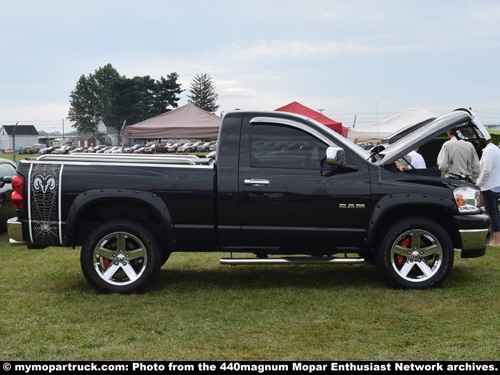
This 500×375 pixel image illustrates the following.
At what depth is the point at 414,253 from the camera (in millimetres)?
6406

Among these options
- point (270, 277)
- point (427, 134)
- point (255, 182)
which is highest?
point (427, 134)

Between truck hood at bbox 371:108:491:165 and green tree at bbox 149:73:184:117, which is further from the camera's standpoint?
green tree at bbox 149:73:184:117

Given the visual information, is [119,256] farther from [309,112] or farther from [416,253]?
[309,112]

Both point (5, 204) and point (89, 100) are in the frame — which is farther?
point (89, 100)

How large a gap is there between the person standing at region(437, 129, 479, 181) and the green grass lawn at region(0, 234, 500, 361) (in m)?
2.32

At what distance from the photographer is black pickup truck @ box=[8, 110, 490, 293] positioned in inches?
245

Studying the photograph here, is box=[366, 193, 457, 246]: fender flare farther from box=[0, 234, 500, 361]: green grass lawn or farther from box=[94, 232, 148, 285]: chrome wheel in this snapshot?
box=[94, 232, 148, 285]: chrome wheel

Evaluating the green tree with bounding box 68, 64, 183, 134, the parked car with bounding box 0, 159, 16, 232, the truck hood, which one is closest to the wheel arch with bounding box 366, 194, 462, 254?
the truck hood

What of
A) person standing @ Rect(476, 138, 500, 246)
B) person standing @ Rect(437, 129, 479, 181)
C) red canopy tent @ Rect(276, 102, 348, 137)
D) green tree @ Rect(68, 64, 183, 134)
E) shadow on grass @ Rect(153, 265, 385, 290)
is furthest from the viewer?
green tree @ Rect(68, 64, 183, 134)

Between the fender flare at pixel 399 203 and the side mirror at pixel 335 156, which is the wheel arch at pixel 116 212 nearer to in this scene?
the side mirror at pixel 335 156

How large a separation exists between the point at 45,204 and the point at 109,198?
0.65m

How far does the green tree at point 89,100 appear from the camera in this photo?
120 meters

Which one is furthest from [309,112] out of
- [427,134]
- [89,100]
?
[89,100]

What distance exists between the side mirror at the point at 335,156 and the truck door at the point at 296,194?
0.89ft
